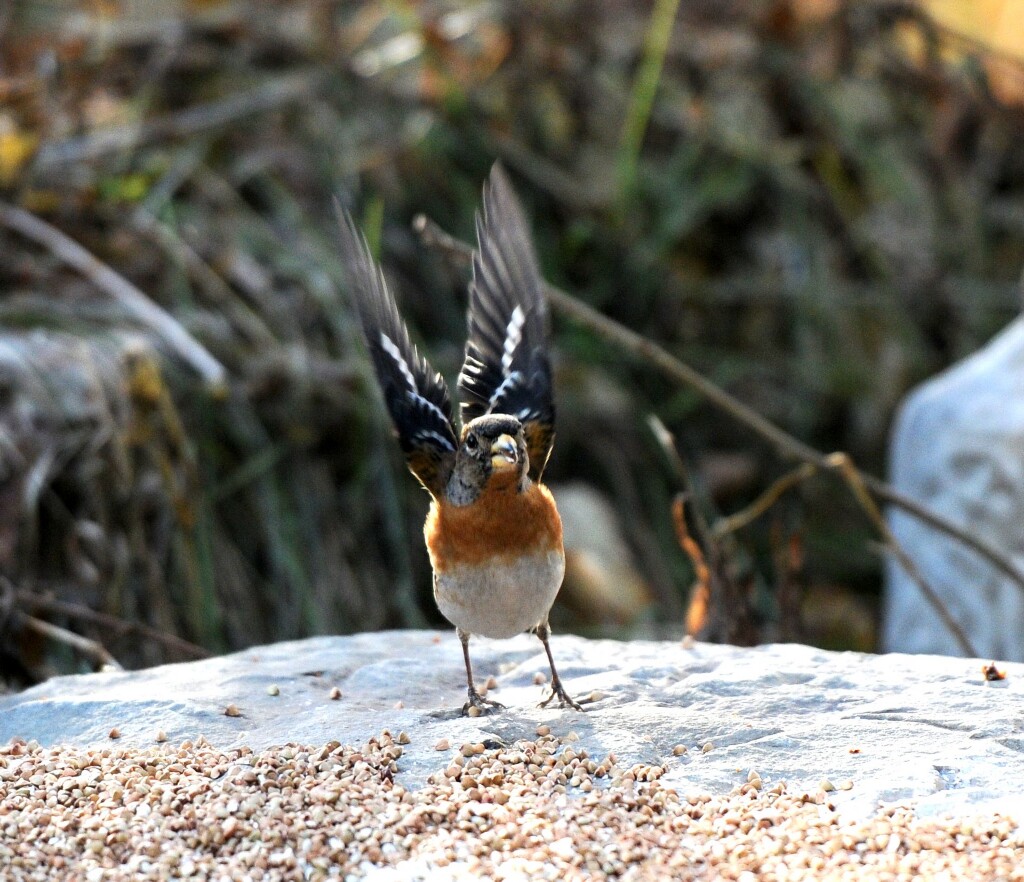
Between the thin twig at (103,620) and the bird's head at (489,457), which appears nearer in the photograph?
the bird's head at (489,457)

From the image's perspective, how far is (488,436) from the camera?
9.15 feet

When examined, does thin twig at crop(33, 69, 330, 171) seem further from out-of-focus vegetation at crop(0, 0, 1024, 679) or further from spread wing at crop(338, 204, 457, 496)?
spread wing at crop(338, 204, 457, 496)

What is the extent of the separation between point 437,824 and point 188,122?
429 centimetres

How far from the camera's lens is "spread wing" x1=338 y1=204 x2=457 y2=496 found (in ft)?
9.76

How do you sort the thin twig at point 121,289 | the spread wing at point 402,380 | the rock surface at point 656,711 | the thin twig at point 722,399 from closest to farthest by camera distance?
the rock surface at point 656,711 → the spread wing at point 402,380 → the thin twig at point 722,399 → the thin twig at point 121,289

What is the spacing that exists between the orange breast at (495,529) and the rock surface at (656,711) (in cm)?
33

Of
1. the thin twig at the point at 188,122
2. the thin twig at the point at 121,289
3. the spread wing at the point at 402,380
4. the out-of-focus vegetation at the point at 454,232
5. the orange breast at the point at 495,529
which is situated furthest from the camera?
the thin twig at the point at 188,122

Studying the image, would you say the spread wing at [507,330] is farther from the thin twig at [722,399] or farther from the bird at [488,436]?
the thin twig at [722,399]

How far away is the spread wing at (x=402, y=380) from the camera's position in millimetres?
2975

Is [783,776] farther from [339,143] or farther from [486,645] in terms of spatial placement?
[339,143]

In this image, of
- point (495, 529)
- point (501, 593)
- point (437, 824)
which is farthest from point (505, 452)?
point (437, 824)

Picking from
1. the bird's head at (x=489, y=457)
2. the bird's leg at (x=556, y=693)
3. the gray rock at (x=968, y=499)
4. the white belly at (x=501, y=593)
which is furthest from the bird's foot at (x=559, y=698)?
the gray rock at (x=968, y=499)

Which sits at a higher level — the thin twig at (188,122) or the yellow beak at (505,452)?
the thin twig at (188,122)

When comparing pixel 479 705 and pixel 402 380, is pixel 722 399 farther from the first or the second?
pixel 479 705
